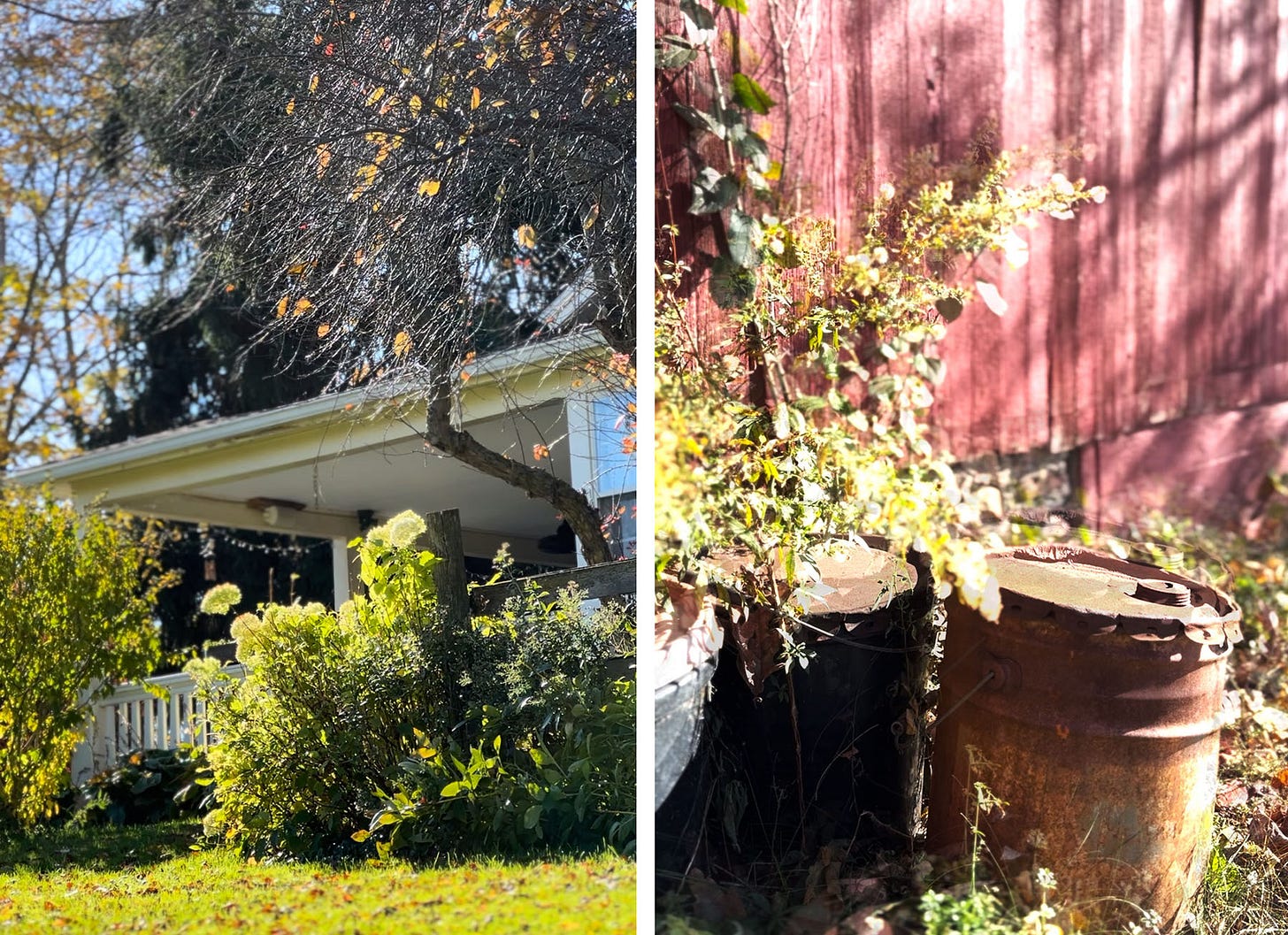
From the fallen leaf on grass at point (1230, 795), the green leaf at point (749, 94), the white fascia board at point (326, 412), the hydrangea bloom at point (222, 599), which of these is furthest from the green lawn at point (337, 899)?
the green leaf at point (749, 94)

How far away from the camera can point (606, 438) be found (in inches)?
73.5

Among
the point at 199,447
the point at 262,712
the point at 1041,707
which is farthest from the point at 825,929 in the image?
the point at 199,447

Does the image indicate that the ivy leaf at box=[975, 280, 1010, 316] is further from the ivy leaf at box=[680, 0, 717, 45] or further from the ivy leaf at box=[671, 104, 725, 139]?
the ivy leaf at box=[680, 0, 717, 45]

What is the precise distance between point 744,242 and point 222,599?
4.34 feet

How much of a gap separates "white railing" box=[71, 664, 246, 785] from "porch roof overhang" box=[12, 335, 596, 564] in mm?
367

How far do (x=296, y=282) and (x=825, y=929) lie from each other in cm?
164

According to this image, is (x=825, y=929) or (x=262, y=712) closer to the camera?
(x=825, y=929)

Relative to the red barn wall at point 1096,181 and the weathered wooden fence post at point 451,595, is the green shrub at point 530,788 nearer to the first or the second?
the weathered wooden fence post at point 451,595

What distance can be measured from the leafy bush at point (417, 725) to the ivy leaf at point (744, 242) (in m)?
0.74

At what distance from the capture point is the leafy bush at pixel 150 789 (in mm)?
1955

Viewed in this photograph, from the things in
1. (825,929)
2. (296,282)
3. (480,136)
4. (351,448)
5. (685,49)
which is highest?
(685,49)

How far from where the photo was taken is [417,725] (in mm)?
1867

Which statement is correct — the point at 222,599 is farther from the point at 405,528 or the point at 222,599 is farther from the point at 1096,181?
the point at 1096,181

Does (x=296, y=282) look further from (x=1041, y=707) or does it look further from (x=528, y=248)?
(x=1041, y=707)
